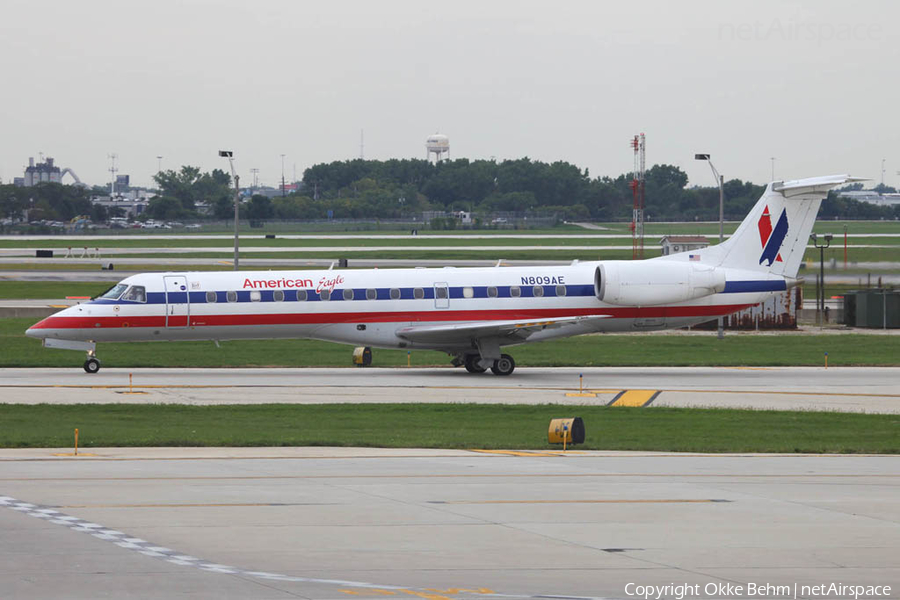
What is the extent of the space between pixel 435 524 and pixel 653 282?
78.8 ft

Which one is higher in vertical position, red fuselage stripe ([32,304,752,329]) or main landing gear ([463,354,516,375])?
red fuselage stripe ([32,304,752,329])

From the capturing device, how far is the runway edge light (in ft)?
75.2

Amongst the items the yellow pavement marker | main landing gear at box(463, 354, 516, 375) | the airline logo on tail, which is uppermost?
the airline logo on tail

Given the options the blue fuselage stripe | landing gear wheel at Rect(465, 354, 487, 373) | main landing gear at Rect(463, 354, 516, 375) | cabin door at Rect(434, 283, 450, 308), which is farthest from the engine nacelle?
cabin door at Rect(434, 283, 450, 308)

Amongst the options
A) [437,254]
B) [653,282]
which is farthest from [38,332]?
[437,254]

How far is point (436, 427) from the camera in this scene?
84.6ft

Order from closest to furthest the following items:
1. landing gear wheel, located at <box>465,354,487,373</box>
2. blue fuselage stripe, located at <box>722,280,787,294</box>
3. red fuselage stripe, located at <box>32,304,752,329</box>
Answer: red fuselage stripe, located at <box>32,304,752,329</box>
landing gear wheel, located at <box>465,354,487,373</box>
blue fuselage stripe, located at <box>722,280,787,294</box>

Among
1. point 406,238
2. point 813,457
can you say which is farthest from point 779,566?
point 406,238

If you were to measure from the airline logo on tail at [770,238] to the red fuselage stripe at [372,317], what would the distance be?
2.03 metres

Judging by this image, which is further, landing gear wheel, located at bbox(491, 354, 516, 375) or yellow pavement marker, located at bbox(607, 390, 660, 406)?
landing gear wheel, located at bbox(491, 354, 516, 375)

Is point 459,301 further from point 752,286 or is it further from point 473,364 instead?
point 752,286

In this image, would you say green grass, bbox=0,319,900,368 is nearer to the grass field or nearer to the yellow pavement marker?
the yellow pavement marker

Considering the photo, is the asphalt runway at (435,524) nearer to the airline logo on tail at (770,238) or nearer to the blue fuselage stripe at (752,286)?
the blue fuselage stripe at (752,286)

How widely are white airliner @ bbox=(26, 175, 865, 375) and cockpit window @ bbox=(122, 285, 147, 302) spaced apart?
31 millimetres
